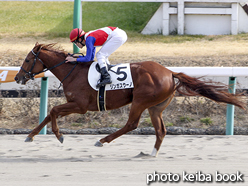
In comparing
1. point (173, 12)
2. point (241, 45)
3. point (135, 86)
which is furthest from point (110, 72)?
point (173, 12)

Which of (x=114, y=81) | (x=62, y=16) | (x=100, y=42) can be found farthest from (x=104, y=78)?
(x=62, y=16)

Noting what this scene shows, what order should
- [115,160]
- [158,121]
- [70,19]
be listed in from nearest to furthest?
[115,160] → [158,121] → [70,19]

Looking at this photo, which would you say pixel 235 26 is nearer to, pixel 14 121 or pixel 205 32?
pixel 205 32

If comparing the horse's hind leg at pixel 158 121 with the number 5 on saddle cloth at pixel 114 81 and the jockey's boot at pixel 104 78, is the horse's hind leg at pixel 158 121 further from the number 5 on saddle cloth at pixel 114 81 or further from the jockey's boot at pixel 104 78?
the jockey's boot at pixel 104 78

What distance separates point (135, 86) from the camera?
4934mm

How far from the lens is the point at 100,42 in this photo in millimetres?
5109

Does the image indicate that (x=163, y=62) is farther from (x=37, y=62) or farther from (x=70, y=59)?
(x=37, y=62)

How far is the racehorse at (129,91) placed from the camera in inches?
191

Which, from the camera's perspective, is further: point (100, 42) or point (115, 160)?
point (100, 42)

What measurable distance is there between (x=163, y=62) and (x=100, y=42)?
443 centimetres

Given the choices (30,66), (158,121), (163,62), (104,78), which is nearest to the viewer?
(104,78)

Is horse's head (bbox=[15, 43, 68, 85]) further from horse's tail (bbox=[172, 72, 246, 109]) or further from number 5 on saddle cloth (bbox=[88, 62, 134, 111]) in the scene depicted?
horse's tail (bbox=[172, 72, 246, 109])

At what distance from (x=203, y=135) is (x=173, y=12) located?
8.13 m

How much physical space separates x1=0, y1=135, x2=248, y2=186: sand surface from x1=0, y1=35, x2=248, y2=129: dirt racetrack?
2.50 ft
